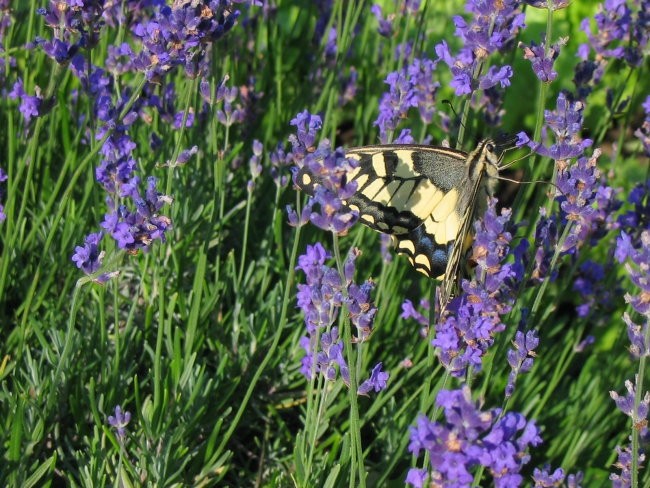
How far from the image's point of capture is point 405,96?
250 centimetres

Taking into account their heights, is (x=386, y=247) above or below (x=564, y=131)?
below

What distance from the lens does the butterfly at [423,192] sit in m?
2.24

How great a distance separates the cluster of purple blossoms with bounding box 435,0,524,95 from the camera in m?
2.12

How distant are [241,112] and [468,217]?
1.14 meters

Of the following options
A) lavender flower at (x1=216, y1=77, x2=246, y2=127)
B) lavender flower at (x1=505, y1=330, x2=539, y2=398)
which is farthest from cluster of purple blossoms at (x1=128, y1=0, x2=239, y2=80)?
lavender flower at (x1=505, y1=330, x2=539, y2=398)

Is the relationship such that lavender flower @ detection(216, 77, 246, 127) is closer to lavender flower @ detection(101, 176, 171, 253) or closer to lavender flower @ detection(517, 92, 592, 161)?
lavender flower @ detection(101, 176, 171, 253)

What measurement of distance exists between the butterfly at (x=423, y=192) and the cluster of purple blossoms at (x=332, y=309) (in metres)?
0.30

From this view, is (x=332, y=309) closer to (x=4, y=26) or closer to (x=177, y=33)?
(x=177, y=33)

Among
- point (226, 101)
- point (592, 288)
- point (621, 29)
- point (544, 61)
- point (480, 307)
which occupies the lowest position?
point (592, 288)

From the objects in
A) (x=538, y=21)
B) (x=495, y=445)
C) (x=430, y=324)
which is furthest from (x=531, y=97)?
(x=495, y=445)

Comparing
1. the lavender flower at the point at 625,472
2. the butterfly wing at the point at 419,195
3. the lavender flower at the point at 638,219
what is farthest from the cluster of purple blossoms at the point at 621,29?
the lavender flower at the point at 625,472

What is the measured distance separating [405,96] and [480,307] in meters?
0.96

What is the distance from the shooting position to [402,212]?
2.35 metres

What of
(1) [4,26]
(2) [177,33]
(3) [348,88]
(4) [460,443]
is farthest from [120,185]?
(3) [348,88]
